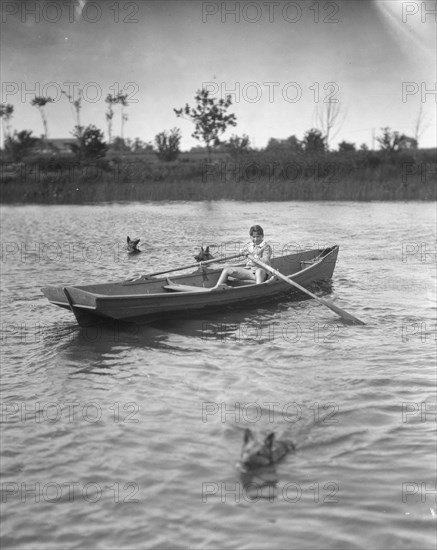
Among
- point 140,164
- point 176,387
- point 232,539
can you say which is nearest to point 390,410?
point 176,387

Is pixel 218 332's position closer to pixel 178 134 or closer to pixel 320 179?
pixel 320 179

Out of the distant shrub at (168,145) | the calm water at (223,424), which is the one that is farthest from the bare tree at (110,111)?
the calm water at (223,424)

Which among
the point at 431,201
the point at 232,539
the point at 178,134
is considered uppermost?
the point at 178,134

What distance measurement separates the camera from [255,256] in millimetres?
11312

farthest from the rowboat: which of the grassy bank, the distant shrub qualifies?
the distant shrub

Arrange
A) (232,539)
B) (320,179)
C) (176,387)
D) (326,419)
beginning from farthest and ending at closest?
(320,179), (176,387), (326,419), (232,539)

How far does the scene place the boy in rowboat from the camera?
37.0 ft

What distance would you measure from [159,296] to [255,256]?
2142mm

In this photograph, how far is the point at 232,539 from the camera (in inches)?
182

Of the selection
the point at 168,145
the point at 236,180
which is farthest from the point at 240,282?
the point at 168,145

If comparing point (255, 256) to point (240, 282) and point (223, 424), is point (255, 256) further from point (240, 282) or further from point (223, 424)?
point (223, 424)

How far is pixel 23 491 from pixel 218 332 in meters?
4.96

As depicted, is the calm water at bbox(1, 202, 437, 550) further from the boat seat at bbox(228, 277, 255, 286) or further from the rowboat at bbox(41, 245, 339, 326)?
the boat seat at bbox(228, 277, 255, 286)

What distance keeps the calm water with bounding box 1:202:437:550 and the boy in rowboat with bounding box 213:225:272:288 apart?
59 cm
